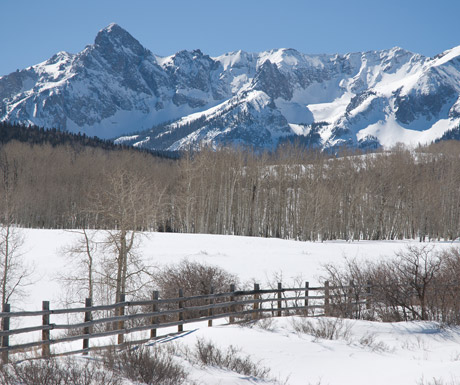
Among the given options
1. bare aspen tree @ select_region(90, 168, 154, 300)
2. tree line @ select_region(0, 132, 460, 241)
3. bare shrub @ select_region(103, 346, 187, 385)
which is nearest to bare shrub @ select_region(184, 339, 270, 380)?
bare shrub @ select_region(103, 346, 187, 385)

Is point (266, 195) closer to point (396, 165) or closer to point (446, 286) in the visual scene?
point (396, 165)

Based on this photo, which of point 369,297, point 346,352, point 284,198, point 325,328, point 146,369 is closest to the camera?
point 146,369

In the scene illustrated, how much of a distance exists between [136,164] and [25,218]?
28.9 meters

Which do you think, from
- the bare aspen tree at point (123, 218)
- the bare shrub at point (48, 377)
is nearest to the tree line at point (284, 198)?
the bare aspen tree at point (123, 218)

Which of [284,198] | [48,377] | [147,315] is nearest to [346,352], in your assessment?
[147,315]

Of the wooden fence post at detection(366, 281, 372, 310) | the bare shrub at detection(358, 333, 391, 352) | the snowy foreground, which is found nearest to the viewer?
the snowy foreground

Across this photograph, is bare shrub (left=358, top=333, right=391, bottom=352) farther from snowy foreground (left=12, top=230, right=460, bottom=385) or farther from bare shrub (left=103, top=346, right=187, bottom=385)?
bare shrub (left=103, top=346, right=187, bottom=385)

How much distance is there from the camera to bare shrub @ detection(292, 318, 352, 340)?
1281cm

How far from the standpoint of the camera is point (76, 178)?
84750 mm

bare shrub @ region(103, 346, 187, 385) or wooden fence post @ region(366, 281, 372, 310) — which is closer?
bare shrub @ region(103, 346, 187, 385)

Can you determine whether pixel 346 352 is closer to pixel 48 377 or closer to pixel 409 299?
pixel 409 299

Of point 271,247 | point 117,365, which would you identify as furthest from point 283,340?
point 271,247

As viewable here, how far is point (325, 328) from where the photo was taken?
1306 cm

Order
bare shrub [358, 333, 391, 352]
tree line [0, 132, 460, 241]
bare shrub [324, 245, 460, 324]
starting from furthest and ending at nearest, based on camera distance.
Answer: tree line [0, 132, 460, 241] < bare shrub [324, 245, 460, 324] < bare shrub [358, 333, 391, 352]
